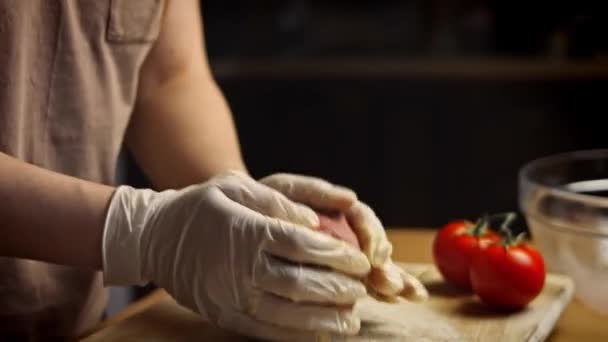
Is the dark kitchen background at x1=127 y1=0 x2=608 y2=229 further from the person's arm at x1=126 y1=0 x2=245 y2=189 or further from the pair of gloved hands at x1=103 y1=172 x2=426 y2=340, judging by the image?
the pair of gloved hands at x1=103 y1=172 x2=426 y2=340

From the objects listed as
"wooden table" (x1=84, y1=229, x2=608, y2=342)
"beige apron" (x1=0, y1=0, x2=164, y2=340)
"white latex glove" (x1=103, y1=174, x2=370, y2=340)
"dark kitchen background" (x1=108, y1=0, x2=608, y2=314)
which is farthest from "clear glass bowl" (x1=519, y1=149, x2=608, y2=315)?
"dark kitchen background" (x1=108, y1=0, x2=608, y2=314)

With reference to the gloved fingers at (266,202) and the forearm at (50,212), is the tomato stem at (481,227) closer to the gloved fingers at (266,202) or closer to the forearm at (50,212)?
the gloved fingers at (266,202)

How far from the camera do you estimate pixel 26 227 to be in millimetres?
1006

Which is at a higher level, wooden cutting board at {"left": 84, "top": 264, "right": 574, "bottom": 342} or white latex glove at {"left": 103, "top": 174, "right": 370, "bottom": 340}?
white latex glove at {"left": 103, "top": 174, "right": 370, "bottom": 340}

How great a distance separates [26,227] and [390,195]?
2.08 meters

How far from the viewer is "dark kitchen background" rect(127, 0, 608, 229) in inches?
114

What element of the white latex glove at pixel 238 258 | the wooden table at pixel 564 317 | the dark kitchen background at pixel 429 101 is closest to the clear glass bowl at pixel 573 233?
the wooden table at pixel 564 317

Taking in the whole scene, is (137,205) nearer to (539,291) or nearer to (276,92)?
(539,291)

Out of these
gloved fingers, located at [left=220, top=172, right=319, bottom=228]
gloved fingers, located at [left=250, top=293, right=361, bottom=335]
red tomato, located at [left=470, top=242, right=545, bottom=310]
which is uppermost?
gloved fingers, located at [left=220, top=172, right=319, bottom=228]

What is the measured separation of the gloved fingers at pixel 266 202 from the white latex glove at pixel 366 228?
0.08 metres

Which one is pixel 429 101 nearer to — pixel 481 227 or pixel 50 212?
pixel 481 227

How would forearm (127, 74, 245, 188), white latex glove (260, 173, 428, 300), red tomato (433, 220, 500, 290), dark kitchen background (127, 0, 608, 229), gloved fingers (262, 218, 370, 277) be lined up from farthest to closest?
dark kitchen background (127, 0, 608, 229), forearm (127, 74, 245, 188), red tomato (433, 220, 500, 290), white latex glove (260, 173, 428, 300), gloved fingers (262, 218, 370, 277)

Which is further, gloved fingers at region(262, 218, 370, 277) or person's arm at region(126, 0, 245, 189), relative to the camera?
person's arm at region(126, 0, 245, 189)

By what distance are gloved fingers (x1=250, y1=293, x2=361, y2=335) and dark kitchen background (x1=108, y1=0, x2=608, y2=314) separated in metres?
1.83
